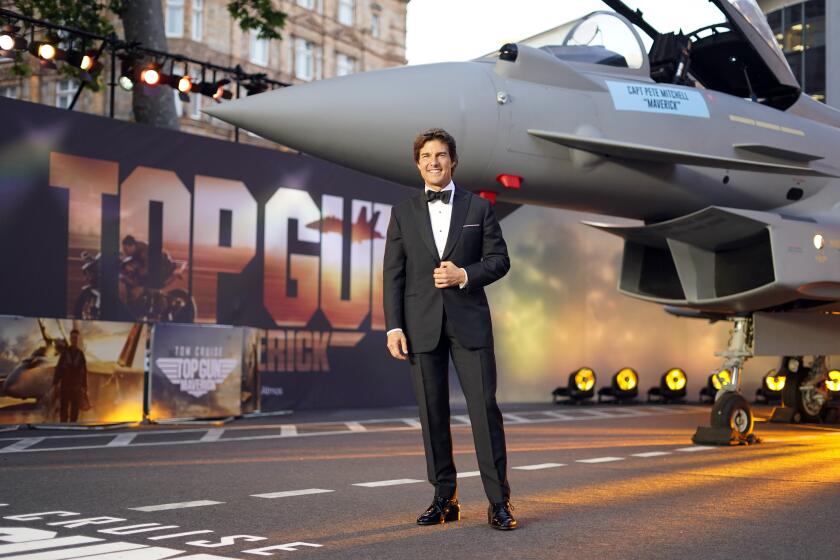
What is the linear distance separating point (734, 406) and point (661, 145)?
7.19 feet

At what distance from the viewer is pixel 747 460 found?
721 cm

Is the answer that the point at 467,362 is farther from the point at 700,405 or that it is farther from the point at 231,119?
the point at 700,405

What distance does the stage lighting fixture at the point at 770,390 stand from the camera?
15.4 meters

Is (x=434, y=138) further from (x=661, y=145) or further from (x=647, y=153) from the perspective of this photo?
(x=661, y=145)

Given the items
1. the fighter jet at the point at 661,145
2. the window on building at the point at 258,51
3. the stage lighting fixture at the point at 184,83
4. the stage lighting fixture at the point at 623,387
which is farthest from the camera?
the window on building at the point at 258,51

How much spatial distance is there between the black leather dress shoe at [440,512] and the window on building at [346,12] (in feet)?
146

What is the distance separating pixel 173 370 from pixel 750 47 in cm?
614

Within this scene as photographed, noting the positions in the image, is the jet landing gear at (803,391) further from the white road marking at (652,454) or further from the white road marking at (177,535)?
the white road marking at (177,535)

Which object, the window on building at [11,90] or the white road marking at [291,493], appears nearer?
the white road marking at [291,493]

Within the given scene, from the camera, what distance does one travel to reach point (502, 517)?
13.5 feet

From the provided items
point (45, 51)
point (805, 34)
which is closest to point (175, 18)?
point (805, 34)

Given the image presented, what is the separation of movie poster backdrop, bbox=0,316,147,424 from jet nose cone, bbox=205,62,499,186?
447 centimetres

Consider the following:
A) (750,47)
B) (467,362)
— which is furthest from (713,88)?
(467,362)

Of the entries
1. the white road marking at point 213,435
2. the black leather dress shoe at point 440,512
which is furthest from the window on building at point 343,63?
the black leather dress shoe at point 440,512
